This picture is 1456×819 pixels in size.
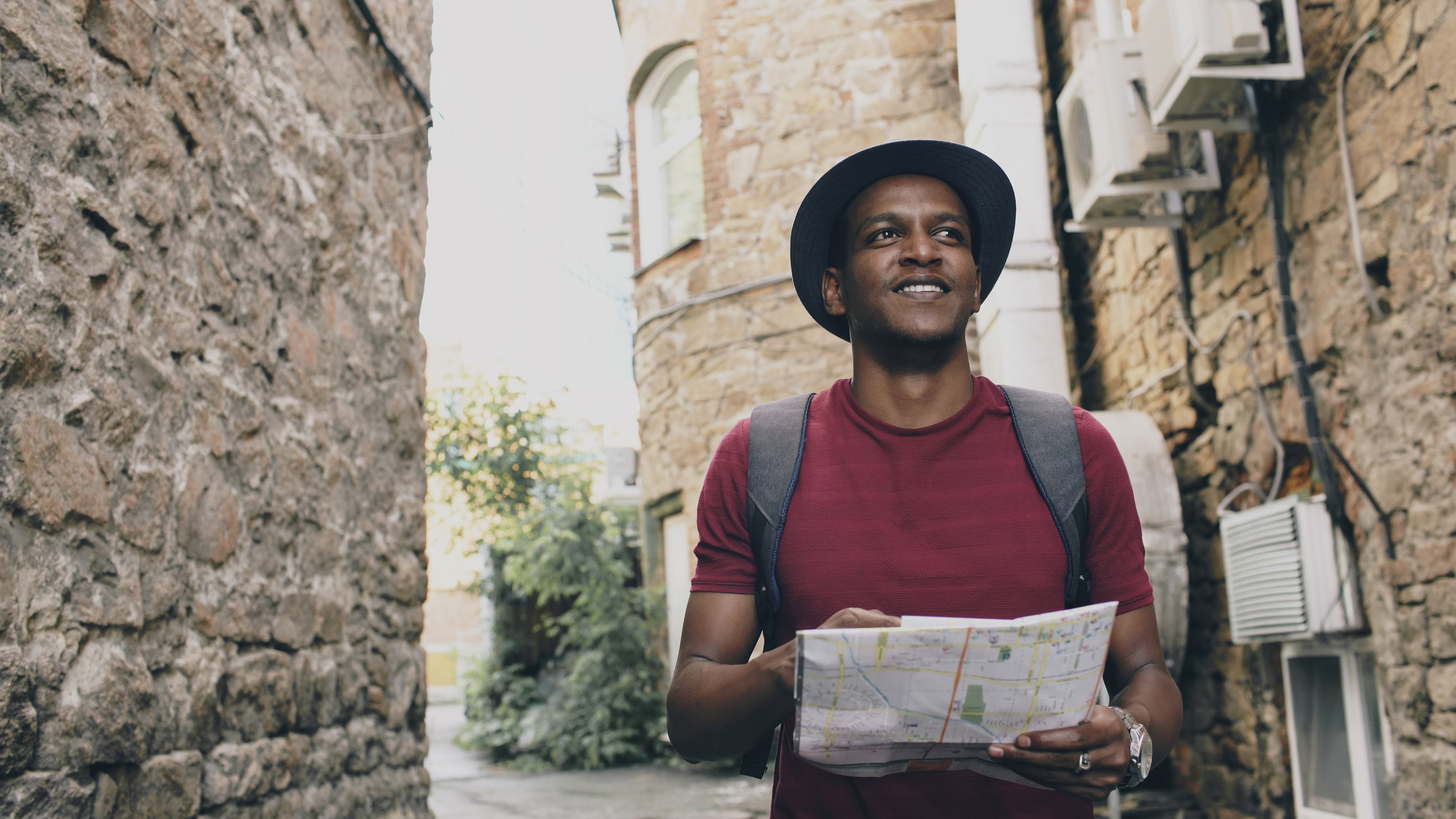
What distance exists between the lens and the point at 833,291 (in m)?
1.93

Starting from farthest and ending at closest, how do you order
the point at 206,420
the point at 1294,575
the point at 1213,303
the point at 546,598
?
1. the point at 546,598
2. the point at 1213,303
3. the point at 1294,575
4. the point at 206,420

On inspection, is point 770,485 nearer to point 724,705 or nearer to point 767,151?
point 724,705

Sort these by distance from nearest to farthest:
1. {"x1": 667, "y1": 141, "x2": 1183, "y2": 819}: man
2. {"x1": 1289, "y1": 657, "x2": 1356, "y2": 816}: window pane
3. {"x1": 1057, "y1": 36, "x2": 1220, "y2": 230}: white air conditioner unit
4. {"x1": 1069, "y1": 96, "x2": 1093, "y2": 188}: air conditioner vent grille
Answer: {"x1": 667, "y1": 141, "x2": 1183, "y2": 819}: man, {"x1": 1289, "y1": 657, "x2": 1356, "y2": 816}: window pane, {"x1": 1057, "y1": 36, "x2": 1220, "y2": 230}: white air conditioner unit, {"x1": 1069, "y1": 96, "x2": 1093, "y2": 188}: air conditioner vent grille

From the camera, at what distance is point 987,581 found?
151 centimetres

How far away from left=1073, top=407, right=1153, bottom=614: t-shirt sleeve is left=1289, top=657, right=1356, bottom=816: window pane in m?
3.08

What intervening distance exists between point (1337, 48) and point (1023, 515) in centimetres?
299

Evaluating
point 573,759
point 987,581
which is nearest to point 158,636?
point 987,581

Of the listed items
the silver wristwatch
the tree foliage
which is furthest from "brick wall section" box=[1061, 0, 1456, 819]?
the tree foliage

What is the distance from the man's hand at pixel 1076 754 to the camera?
1328mm

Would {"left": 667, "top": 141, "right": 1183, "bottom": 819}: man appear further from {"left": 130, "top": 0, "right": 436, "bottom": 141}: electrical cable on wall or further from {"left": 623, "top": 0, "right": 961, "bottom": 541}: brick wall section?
{"left": 623, "top": 0, "right": 961, "bottom": 541}: brick wall section

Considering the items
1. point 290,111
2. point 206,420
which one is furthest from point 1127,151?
point 206,420

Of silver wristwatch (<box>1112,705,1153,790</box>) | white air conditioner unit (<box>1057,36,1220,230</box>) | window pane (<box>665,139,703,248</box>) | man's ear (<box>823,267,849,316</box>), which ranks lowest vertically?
silver wristwatch (<box>1112,705,1153,790</box>)

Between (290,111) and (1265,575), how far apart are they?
374cm

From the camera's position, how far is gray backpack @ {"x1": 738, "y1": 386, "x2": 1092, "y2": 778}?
157 cm
